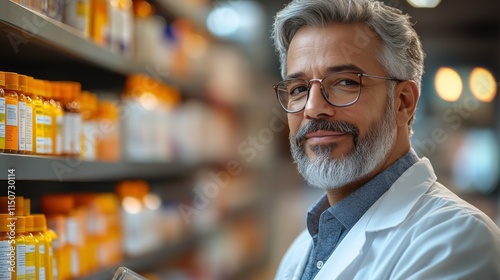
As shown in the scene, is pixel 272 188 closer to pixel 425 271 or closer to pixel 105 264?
pixel 105 264

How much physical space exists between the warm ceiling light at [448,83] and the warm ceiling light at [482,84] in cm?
11

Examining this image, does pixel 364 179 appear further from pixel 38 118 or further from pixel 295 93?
pixel 38 118

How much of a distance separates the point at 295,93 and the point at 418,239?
620mm

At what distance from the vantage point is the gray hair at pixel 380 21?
1936 mm

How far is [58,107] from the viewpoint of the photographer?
82.7 inches

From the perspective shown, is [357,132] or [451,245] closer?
[451,245]

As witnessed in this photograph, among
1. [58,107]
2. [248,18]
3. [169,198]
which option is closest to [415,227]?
[58,107]

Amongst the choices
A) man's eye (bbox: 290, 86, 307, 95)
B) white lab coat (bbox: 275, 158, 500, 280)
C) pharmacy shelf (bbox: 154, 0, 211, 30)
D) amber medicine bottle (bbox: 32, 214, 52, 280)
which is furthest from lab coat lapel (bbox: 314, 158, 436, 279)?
pharmacy shelf (bbox: 154, 0, 211, 30)

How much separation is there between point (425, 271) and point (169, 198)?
8.47ft

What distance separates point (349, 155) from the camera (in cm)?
190

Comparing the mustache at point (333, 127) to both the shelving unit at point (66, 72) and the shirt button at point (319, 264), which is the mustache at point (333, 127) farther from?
the shelving unit at point (66, 72)

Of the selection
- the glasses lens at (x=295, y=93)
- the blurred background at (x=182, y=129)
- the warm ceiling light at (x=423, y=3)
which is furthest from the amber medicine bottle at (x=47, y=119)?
the warm ceiling light at (x=423, y=3)

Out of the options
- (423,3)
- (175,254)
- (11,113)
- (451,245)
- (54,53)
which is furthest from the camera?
(423,3)

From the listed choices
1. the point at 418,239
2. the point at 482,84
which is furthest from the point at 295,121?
the point at 482,84
